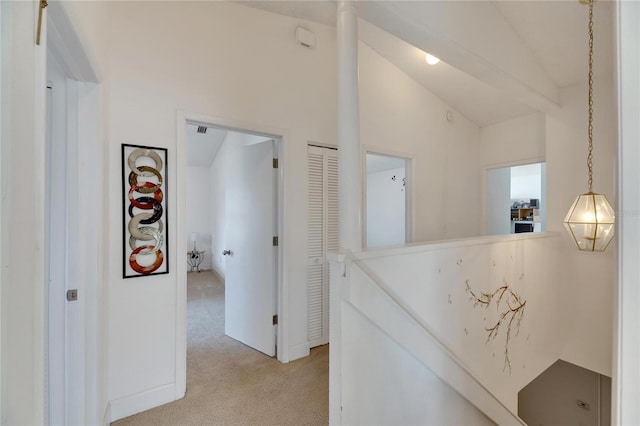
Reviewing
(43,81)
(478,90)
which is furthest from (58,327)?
(478,90)

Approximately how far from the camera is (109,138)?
6.28ft

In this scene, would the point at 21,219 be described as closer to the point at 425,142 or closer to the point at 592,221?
the point at 592,221

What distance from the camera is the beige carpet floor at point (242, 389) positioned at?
1.99 meters

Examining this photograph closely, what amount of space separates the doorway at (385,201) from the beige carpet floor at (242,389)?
125 inches

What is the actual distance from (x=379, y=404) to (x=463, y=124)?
12.9 ft

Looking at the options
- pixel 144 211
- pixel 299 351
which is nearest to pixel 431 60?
pixel 144 211

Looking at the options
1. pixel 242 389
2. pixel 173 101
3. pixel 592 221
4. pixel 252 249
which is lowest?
pixel 242 389

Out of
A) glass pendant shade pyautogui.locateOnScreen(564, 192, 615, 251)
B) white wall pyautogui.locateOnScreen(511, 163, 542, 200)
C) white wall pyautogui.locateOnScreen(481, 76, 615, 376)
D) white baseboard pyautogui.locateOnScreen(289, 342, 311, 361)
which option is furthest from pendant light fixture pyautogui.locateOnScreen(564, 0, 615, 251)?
white wall pyautogui.locateOnScreen(511, 163, 542, 200)

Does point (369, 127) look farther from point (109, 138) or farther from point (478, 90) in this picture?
point (109, 138)

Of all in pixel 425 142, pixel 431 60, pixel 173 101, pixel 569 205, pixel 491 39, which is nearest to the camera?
pixel 173 101

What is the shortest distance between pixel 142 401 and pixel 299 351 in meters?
1.25

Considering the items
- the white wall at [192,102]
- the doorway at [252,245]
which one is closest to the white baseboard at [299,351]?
the white wall at [192,102]

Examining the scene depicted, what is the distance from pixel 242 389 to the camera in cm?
229

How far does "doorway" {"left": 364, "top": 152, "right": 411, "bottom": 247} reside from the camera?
5.70 m
